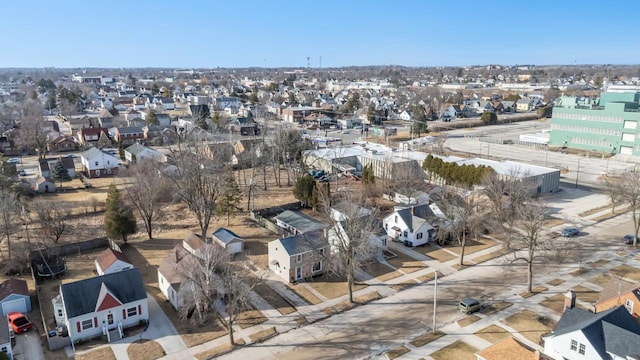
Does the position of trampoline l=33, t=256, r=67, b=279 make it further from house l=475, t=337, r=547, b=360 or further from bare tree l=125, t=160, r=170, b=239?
house l=475, t=337, r=547, b=360

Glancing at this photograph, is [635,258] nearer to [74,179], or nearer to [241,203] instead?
[241,203]

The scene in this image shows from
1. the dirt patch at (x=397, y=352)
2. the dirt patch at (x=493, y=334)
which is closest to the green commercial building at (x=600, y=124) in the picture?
the dirt patch at (x=493, y=334)

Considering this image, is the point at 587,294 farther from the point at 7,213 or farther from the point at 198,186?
the point at 7,213

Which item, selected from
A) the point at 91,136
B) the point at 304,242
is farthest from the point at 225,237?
the point at 91,136

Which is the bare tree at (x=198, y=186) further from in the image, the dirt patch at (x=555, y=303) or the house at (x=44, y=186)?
the dirt patch at (x=555, y=303)

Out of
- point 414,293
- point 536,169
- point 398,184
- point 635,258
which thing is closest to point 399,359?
point 414,293

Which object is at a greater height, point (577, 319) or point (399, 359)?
point (577, 319)
